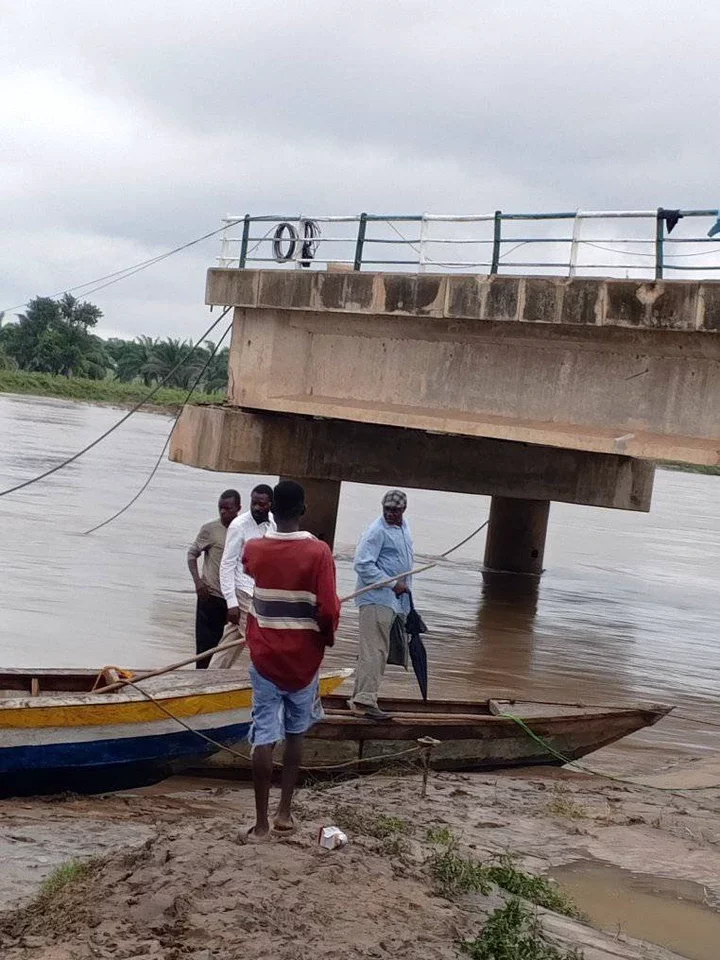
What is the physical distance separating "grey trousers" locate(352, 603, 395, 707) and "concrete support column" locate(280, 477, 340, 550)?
10114 mm

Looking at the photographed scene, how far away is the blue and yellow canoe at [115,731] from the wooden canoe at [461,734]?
45cm

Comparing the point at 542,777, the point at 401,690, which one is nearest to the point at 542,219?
the point at 401,690

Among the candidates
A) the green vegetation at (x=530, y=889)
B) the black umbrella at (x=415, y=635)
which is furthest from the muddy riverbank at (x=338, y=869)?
the black umbrella at (x=415, y=635)

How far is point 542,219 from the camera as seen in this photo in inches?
520

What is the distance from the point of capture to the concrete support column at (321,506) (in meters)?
19.3

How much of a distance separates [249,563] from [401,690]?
23.7 ft

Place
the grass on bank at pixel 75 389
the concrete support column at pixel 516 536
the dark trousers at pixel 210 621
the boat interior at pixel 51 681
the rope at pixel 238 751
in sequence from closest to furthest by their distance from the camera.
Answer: the rope at pixel 238 751, the boat interior at pixel 51 681, the dark trousers at pixel 210 621, the concrete support column at pixel 516 536, the grass on bank at pixel 75 389

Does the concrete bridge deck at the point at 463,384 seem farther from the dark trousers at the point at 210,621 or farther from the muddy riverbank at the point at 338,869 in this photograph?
the muddy riverbank at the point at 338,869

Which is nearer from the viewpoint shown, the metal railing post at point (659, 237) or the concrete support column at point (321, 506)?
the metal railing post at point (659, 237)

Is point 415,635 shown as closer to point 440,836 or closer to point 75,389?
point 440,836

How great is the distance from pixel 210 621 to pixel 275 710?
3915 mm

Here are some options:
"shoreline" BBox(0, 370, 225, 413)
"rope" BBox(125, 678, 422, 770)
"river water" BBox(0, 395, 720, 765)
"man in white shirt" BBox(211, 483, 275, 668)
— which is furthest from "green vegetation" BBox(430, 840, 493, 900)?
"shoreline" BBox(0, 370, 225, 413)

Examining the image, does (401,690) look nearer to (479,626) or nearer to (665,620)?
(479,626)

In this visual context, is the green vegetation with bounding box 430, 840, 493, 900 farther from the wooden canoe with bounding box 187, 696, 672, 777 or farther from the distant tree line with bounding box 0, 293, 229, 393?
the distant tree line with bounding box 0, 293, 229, 393
